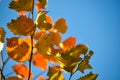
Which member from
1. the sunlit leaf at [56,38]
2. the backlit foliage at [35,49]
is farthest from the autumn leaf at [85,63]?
the sunlit leaf at [56,38]

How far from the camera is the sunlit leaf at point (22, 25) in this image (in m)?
0.38

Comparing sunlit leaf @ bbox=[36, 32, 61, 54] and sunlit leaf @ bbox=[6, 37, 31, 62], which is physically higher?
sunlit leaf @ bbox=[36, 32, 61, 54]

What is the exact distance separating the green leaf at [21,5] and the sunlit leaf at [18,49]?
2.4 inches

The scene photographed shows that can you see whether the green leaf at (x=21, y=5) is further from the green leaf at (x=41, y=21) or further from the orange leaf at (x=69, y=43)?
the orange leaf at (x=69, y=43)

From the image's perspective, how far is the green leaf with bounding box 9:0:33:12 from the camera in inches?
15.7

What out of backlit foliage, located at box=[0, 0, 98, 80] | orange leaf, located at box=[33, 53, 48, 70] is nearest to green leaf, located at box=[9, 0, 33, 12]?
backlit foliage, located at box=[0, 0, 98, 80]

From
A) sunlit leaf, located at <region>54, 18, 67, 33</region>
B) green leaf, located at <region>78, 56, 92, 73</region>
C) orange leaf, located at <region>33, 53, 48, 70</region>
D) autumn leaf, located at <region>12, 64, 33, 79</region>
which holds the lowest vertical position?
autumn leaf, located at <region>12, 64, 33, 79</region>

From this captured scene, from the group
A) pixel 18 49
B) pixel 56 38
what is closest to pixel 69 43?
pixel 56 38

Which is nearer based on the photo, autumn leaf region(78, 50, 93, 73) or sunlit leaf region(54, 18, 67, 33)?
autumn leaf region(78, 50, 93, 73)

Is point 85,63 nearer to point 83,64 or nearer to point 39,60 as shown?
point 83,64

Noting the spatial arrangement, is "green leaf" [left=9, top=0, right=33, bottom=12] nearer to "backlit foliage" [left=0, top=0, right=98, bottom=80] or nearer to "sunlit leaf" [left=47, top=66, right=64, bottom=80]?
"backlit foliage" [left=0, top=0, right=98, bottom=80]

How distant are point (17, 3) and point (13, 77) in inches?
5.9

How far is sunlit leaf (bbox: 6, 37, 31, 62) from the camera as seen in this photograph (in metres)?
0.40

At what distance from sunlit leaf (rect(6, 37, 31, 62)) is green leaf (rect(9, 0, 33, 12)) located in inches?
2.4
